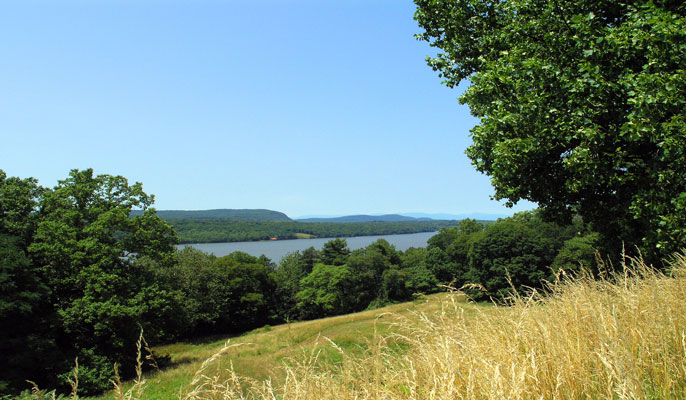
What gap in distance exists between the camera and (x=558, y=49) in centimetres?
1034

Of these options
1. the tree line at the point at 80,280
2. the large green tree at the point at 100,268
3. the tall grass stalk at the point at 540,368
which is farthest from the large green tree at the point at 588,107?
the large green tree at the point at 100,268

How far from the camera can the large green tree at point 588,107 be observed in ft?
27.7

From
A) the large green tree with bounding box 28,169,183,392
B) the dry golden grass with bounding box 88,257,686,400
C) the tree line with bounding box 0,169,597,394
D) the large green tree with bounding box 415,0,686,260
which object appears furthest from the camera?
the large green tree with bounding box 28,169,183,392

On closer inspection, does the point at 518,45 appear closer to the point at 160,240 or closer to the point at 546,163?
the point at 546,163

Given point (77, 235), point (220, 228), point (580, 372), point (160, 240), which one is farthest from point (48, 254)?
point (220, 228)

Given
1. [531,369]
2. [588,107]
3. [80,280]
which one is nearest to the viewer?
[531,369]

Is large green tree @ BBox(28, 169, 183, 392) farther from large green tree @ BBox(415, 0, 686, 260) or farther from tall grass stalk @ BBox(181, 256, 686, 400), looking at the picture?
tall grass stalk @ BBox(181, 256, 686, 400)

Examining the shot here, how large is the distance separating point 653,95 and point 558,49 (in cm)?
292

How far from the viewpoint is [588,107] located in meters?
9.55

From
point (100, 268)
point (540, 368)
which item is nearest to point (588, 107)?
point (540, 368)

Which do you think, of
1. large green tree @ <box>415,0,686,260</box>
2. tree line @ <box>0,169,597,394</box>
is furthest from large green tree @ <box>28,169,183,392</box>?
large green tree @ <box>415,0,686,260</box>

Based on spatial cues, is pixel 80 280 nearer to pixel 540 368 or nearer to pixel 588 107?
pixel 588 107

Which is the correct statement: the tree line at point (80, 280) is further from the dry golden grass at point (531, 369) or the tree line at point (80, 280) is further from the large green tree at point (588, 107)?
the dry golden grass at point (531, 369)

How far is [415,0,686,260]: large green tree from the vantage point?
8438 mm
